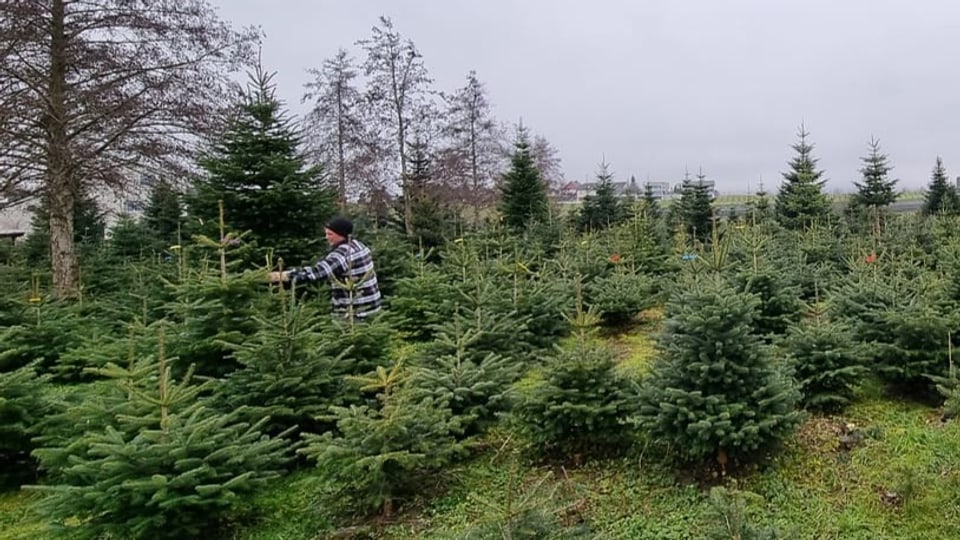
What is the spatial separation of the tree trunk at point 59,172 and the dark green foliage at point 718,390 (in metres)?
10.2

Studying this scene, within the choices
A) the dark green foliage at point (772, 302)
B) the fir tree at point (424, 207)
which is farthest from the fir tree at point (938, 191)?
the dark green foliage at point (772, 302)

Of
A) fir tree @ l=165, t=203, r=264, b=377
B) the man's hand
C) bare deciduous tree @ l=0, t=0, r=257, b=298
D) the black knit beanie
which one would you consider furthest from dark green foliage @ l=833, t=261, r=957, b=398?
bare deciduous tree @ l=0, t=0, r=257, b=298

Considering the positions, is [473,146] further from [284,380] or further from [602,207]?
[284,380]

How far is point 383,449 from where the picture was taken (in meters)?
3.36

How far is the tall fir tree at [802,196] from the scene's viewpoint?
61.2ft

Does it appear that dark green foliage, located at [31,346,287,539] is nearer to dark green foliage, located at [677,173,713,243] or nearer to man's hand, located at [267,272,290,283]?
man's hand, located at [267,272,290,283]

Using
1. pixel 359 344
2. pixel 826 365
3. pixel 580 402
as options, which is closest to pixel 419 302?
pixel 359 344

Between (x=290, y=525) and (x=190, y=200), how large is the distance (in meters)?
6.48

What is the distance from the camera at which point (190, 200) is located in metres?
8.73

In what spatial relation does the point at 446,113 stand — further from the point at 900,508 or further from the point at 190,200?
the point at 900,508

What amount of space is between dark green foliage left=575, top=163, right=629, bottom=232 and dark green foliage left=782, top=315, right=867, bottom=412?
1552cm

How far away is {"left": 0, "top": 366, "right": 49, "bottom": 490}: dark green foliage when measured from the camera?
14.3ft

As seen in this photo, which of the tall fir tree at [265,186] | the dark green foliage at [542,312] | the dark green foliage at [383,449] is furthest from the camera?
the tall fir tree at [265,186]

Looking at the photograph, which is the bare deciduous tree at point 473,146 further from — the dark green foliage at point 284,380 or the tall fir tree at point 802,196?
the dark green foliage at point 284,380
